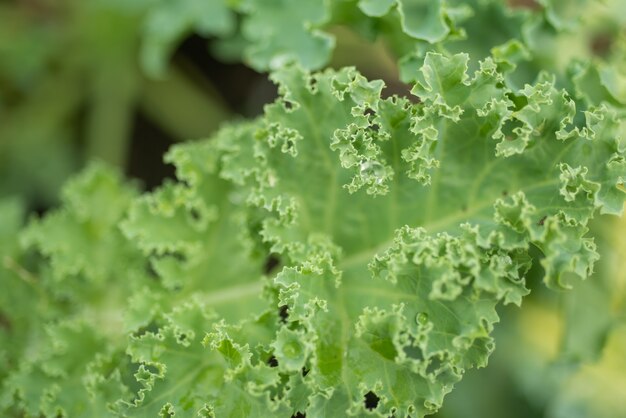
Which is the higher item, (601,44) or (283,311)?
(601,44)

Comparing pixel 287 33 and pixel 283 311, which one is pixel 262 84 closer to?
pixel 287 33

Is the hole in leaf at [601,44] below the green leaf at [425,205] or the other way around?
the other way around

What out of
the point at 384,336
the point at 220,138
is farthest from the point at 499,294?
the point at 220,138

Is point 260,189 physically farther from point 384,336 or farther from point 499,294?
point 499,294

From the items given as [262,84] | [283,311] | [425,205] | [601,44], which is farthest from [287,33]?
[601,44]

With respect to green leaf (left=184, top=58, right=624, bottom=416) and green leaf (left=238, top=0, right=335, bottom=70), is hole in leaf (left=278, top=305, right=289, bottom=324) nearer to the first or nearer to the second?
green leaf (left=184, top=58, right=624, bottom=416)

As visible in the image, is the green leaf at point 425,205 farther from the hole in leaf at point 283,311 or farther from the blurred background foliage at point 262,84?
the blurred background foliage at point 262,84

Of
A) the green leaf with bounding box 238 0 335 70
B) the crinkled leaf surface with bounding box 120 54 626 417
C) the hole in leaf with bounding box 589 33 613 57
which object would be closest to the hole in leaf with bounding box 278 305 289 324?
the crinkled leaf surface with bounding box 120 54 626 417

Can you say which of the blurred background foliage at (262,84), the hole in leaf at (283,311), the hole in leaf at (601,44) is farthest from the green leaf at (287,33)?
the hole in leaf at (601,44)
